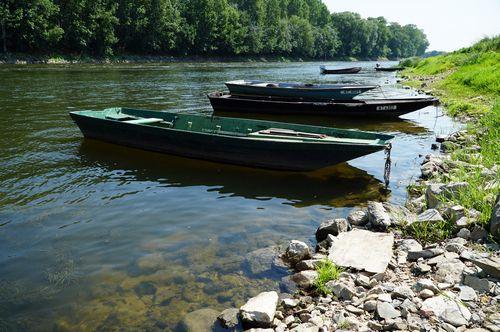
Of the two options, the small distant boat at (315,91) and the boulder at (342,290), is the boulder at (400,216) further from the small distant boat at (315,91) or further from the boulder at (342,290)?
the small distant boat at (315,91)

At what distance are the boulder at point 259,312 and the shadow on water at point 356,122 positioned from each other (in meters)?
14.5

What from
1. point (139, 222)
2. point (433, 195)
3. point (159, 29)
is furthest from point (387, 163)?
point (159, 29)

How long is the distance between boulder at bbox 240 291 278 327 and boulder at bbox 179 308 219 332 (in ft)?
1.59

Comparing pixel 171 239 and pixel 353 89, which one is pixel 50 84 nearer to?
pixel 353 89

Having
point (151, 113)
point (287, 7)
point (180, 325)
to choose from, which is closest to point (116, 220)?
point (180, 325)

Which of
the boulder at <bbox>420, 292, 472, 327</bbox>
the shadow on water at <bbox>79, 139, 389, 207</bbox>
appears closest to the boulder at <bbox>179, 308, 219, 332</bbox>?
the boulder at <bbox>420, 292, 472, 327</bbox>

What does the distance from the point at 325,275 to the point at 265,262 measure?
1.34 meters

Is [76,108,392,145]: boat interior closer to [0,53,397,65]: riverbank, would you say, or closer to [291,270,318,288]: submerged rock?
[291,270,318,288]: submerged rock

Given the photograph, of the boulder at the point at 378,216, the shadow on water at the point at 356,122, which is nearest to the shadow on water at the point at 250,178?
the boulder at the point at 378,216

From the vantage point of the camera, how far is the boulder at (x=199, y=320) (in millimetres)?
5320

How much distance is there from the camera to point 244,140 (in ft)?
37.6

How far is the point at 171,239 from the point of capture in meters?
7.79

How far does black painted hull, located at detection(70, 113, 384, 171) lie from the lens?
10.9m

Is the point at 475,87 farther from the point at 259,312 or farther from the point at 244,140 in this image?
the point at 259,312
